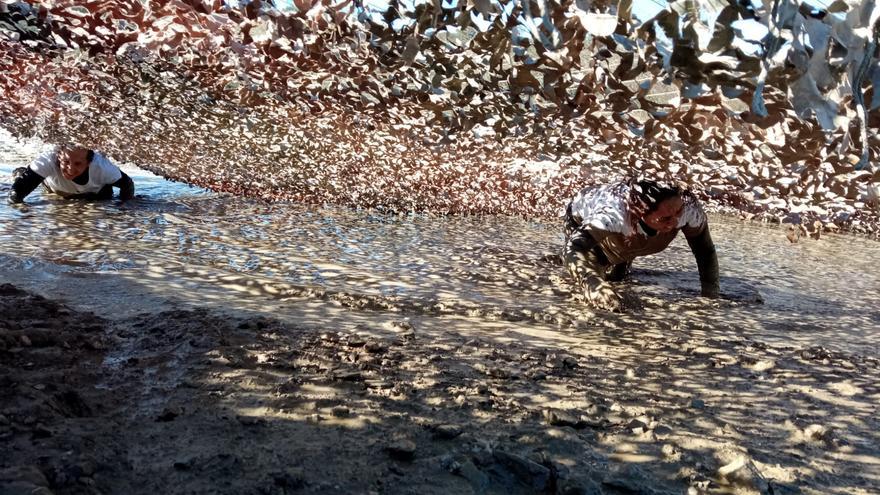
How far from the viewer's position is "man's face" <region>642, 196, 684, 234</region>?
4086 millimetres

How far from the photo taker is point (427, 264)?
17.5 ft

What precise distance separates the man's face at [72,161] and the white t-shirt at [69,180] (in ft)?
0.23

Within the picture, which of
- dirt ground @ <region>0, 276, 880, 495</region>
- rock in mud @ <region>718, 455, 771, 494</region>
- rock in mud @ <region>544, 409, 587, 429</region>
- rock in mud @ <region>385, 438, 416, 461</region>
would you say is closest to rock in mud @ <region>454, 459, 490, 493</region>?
dirt ground @ <region>0, 276, 880, 495</region>

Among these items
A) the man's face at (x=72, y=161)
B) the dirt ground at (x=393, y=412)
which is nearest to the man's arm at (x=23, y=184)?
the man's face at (x=72, y=161)

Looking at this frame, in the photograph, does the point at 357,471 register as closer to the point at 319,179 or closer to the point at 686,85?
the point at 686,85

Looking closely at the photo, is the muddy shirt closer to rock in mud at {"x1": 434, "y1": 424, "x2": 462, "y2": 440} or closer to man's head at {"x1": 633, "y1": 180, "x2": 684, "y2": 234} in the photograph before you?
man's head at {"x1": 633, "y1": 180, "x2": 684, "y2": 234}

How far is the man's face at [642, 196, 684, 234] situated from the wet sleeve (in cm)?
44

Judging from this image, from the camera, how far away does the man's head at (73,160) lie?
7.08 metres

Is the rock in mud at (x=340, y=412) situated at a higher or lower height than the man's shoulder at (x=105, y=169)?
lower

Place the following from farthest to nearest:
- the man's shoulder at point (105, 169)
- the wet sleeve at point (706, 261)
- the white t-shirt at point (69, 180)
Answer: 1. the man's shoulder at point (105, 169)
2. the white t-shirt at point (69, 180)
3. the wet sleeve at point (706, 261)

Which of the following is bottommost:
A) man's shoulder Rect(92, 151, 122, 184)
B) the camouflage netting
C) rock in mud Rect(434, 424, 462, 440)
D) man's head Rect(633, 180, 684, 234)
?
rock in mud Rect(434, 424, 462, 440)

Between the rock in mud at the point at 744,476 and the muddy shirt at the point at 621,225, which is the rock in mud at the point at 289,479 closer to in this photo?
the rock in mud at the point at 744,476

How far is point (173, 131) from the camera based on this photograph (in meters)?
6.19

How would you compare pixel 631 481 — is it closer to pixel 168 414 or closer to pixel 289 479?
pixel 289 479
